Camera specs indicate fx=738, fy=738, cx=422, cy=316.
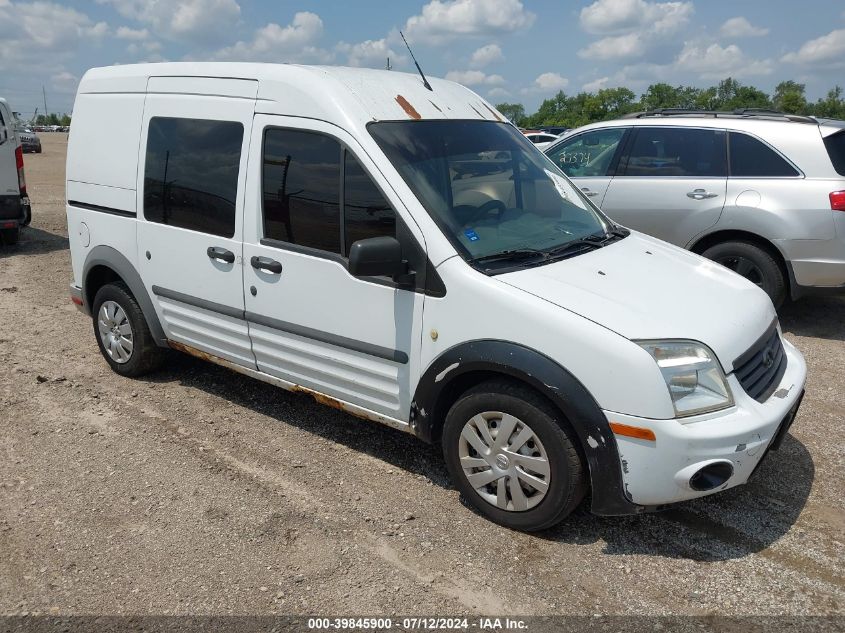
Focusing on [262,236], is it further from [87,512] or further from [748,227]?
[748,227]

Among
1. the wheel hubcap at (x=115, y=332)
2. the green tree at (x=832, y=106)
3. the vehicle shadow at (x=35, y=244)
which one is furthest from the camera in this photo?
the green tree at (x=832, y=106)

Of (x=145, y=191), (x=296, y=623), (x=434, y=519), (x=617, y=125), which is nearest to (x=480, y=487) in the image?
(x=434, y=519)

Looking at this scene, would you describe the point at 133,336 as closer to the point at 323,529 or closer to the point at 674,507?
the point at 323,529

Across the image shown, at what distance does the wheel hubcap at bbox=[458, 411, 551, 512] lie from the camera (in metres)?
3.34

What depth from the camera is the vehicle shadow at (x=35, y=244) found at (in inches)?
414

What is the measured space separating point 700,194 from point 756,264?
0.82 meters

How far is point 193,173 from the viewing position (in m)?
4.53

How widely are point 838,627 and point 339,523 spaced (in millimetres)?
2180

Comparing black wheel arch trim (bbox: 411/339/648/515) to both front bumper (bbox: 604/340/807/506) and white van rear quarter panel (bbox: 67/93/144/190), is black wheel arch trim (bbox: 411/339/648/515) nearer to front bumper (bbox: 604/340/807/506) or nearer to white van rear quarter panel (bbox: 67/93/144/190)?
front bumper (bbox: 604/340/807/506)

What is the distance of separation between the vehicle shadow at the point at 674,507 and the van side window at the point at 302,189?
131cm

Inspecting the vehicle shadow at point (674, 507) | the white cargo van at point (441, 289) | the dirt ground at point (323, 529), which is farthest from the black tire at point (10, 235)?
the vehicle shadow at point (674, 507)

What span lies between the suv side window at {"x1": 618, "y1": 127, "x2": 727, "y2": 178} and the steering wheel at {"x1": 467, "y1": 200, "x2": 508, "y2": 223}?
12.4 feet

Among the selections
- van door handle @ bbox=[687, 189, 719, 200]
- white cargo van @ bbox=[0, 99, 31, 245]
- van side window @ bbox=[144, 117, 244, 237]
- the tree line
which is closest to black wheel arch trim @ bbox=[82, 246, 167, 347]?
van side window @ bbox=[144, 117, 244, 237]

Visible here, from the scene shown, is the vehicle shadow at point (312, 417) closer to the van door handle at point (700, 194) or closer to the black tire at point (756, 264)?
the black tire at point (756, 264)
